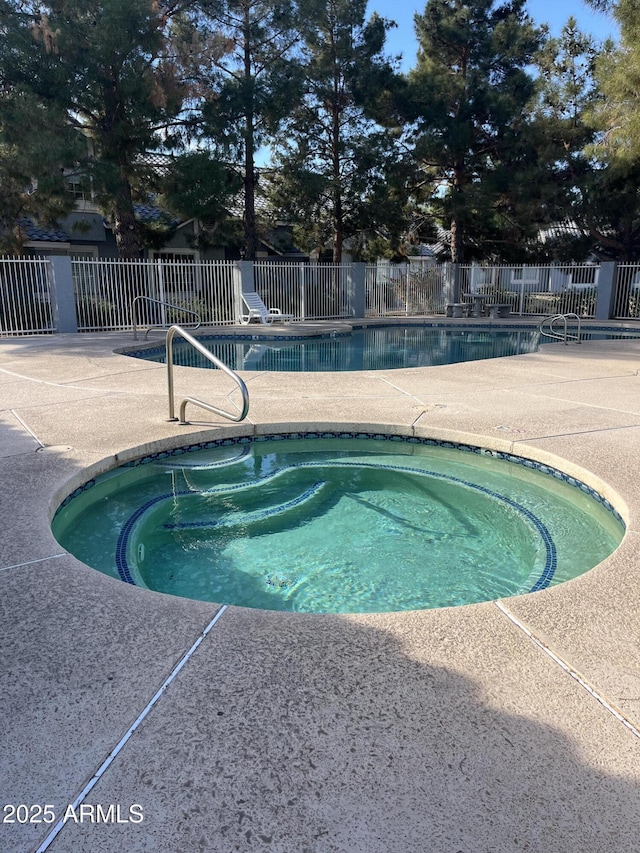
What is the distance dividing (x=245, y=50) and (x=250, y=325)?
27.4 feet

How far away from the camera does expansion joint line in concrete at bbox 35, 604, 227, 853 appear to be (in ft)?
4.93

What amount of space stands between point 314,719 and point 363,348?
12.7 meters

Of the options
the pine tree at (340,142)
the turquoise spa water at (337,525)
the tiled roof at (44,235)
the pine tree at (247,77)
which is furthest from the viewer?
the tiled roof at (44,235)

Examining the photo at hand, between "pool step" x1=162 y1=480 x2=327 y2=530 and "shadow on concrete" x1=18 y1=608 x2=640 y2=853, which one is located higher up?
"shadow on concrete" x1=18 y1=608 x2=640 y2=853

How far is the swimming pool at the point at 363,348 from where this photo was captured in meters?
11.8

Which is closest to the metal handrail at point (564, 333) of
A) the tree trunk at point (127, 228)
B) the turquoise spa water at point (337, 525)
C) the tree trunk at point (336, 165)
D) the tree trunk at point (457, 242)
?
the turquoise spa water at point (337, 525)

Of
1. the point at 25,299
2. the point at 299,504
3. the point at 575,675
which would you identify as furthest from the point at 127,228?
the point at 575,675

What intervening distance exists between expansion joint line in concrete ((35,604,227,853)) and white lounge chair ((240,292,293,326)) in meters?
15.2

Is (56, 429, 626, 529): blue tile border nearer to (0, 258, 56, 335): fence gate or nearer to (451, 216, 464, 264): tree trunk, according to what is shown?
(0, 258, 56, 335): fence gate

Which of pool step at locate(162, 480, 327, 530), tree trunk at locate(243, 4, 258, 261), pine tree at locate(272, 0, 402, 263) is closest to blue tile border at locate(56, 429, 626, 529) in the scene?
pool step at locate(162, 480, 327, 530)

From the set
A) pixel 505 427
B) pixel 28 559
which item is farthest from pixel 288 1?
pixel 28 559

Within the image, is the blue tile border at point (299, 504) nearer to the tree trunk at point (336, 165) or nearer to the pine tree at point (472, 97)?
the tree trunk at point (336, 165)

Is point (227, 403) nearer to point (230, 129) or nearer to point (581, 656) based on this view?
point (581, 656)

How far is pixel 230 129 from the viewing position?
17.1m
